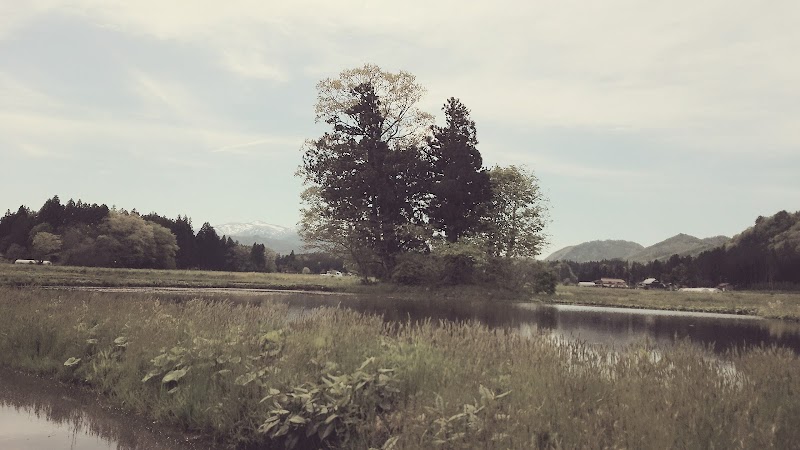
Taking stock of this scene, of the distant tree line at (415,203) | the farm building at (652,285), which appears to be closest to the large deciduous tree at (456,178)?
the distant tree line at (415,203)

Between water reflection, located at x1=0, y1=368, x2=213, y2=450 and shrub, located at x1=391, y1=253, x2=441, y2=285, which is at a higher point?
shrub, located at x1=391, y1=253, x2=441, y2=285

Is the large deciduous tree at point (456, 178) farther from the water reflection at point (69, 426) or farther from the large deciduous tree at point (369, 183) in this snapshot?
the water reflection at point (69, 426)

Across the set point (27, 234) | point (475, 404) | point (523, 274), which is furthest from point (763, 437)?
point (27, 234)

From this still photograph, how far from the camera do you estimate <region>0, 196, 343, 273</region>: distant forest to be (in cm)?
10025

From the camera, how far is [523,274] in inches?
2060

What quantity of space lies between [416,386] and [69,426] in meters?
6.06

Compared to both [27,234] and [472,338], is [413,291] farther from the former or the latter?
[27,234]

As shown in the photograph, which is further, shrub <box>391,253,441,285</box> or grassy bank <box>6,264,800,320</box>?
shrub <box>391,253,441,285</box>

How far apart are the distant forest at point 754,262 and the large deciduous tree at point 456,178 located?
51.0 meters

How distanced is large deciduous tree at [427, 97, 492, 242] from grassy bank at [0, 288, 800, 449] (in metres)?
38.2

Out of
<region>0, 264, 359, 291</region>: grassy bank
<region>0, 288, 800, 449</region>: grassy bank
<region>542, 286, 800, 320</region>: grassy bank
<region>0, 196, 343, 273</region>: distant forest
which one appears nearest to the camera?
<region>0, 288, 800, 449</region>: grassy bank

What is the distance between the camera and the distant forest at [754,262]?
108m

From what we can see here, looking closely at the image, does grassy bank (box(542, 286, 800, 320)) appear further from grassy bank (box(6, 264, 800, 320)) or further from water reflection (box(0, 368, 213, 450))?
water reflection (box(0, 368, 213, 450))

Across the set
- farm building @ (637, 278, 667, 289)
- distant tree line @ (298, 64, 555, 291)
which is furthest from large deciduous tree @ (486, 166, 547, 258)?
farm building @ (637, 278, 667, 289)
